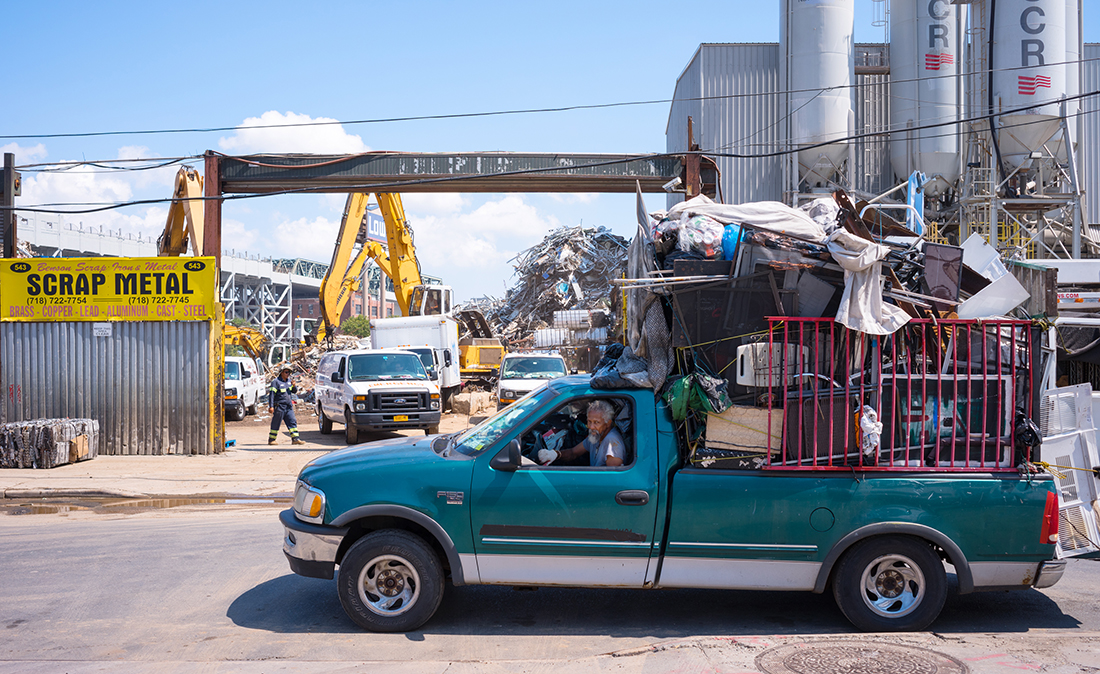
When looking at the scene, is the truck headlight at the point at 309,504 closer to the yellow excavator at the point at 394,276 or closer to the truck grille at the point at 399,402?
the truck grille at the point at 399,402

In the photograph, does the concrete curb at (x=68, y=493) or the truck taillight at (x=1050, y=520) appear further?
the concrete curb at (x=68, y=493)

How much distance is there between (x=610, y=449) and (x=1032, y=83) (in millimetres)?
27651

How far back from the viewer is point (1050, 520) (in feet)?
17.6

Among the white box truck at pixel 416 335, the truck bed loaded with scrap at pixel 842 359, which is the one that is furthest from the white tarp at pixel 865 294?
the white box truck at pixel 416 335

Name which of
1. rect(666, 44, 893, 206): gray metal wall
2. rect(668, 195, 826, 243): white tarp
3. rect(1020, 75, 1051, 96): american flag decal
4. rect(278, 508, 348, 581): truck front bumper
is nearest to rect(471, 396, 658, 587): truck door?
rect(278, 508, 348, 581): truck front bumper

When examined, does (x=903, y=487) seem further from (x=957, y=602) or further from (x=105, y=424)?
(x=105, y=424)

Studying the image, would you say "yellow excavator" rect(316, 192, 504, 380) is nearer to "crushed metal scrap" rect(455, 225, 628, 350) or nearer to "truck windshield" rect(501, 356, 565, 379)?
"truck windshield" rect(501, 356, 565, 379)

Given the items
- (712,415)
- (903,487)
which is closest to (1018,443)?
(903,487)

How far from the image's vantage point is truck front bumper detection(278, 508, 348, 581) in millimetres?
5555

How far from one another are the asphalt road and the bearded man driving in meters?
1.16

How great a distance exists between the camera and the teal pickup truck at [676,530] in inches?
211

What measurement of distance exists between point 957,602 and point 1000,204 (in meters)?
25.8

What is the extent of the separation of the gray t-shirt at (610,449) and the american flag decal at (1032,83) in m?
27.4

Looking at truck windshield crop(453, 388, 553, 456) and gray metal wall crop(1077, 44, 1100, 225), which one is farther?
gray metal wall crop(1077, 44, 1100, 225)
